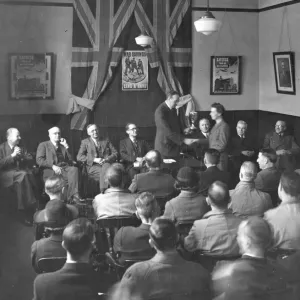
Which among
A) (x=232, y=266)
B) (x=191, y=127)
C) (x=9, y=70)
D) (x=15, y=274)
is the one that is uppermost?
(x=9, y=70)

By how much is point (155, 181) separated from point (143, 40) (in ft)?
5.79

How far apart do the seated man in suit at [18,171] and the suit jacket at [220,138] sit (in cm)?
155

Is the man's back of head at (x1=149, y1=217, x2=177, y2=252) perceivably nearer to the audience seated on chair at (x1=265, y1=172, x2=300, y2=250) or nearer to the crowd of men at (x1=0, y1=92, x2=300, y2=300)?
the crowd of men at (x1=0, y1=92, x2=300, y2=300)

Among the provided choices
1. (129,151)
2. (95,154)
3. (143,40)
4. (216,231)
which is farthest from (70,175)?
(216,231)

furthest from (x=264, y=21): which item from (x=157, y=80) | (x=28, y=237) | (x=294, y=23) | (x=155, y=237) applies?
(x=155, y=237)

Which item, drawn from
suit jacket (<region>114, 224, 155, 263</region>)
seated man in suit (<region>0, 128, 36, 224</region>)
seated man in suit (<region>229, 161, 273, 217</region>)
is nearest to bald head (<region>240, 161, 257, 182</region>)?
seated man in suit (<region>229, 161, 273, 217</region>)

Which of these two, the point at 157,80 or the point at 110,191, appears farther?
the point at 157,80

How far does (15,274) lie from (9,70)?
116 cm

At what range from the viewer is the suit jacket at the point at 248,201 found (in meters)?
2.59

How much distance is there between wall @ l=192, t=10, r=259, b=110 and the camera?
437 centimetres

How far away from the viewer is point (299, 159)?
411 cm

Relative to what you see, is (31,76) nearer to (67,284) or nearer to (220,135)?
(220,135)

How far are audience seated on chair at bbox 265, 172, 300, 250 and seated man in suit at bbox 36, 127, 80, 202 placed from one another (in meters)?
1.92

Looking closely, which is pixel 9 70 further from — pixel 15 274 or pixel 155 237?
pixel 155 237
